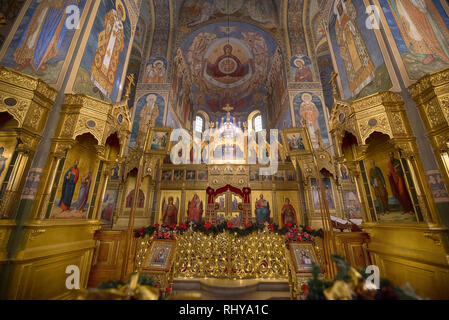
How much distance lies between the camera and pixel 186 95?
1758cm

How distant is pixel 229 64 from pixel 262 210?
15937mm

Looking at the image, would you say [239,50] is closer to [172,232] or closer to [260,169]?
[260,169]

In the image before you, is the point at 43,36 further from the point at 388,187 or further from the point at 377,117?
the point at 388,187

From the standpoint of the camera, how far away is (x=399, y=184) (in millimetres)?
4309

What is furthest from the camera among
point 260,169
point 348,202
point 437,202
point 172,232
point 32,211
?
point 260,169

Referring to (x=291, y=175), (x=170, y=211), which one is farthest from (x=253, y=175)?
(x=170, y=211)

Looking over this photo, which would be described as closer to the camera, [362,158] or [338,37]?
[362,158]

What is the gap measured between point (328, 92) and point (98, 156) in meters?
19.5

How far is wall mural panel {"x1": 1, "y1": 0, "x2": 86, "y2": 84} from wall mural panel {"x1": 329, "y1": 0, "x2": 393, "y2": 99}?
8.71 meters

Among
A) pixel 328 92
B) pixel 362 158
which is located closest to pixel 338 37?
pixel 362 158

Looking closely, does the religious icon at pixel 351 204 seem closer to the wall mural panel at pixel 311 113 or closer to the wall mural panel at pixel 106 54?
A: the wall mural panel at pixel 311 113

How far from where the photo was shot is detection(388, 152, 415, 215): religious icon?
13.6ft

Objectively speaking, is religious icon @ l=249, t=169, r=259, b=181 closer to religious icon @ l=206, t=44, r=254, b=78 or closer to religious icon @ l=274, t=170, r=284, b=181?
religious icon @ l=274, t=170, r=284, b=181

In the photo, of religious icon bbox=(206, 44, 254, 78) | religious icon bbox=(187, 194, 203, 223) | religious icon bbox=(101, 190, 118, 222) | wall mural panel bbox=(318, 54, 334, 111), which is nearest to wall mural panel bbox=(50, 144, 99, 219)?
religious icon bbox=(101, 190, 118, 222)
